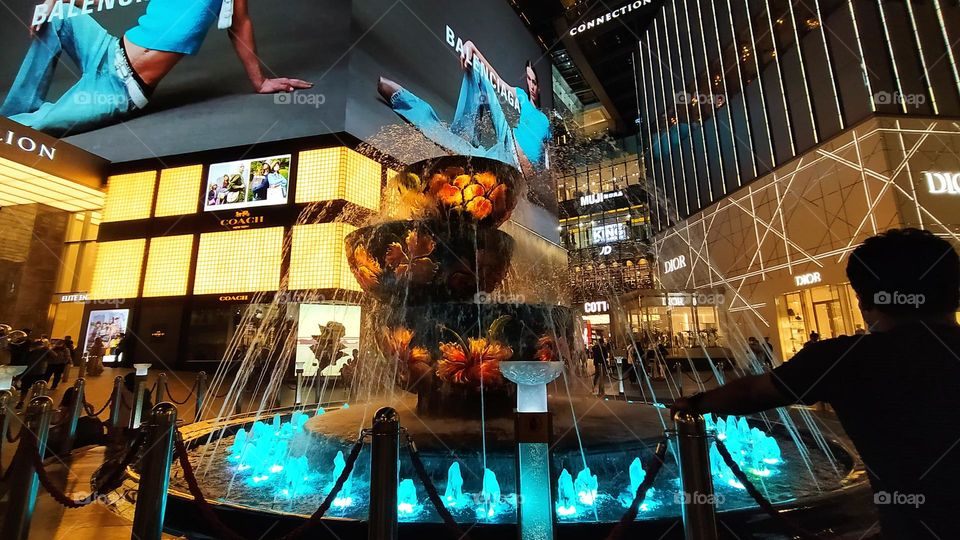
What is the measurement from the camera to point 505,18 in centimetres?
2458

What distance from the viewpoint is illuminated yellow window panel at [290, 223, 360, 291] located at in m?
12.5

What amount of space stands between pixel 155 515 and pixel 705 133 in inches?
905

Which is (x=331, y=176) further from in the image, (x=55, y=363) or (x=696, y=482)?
(x=696, y=482)

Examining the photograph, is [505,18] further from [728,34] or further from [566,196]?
[566,196]

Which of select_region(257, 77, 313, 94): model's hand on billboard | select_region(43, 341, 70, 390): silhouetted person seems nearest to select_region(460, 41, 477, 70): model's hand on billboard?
select_region(257, 77, 313, 94): model's hand on billboard

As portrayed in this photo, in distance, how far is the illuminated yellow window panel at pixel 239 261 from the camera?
1308cm

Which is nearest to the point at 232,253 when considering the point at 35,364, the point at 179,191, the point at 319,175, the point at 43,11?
the point at 179,191

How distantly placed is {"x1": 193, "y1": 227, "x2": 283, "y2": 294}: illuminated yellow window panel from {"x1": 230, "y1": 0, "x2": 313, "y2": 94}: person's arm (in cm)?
465

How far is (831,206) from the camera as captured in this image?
44.3ft

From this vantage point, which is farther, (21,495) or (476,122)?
(476,122)

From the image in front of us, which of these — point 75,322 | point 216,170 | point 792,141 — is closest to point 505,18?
point 792,141

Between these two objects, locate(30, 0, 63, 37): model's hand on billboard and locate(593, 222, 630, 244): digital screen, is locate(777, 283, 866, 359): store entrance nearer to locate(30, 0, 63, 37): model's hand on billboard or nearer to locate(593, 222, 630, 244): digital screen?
locate(593, 222, 630, 244): digital screen

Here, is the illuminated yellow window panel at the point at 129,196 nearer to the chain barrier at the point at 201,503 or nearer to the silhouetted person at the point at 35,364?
the silhouetted person at the point at 35,364

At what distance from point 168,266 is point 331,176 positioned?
6.45m
